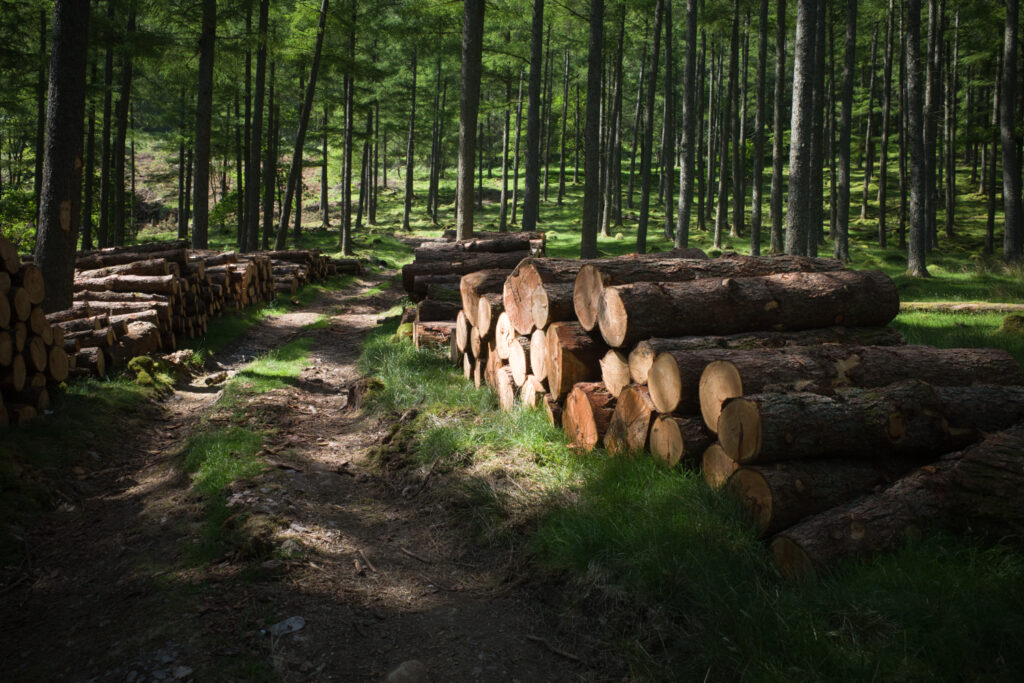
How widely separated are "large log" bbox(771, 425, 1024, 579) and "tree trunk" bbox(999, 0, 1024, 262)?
18.7m

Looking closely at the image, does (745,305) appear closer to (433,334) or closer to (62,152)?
(433,334)

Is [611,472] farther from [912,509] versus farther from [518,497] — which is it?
[912,509]

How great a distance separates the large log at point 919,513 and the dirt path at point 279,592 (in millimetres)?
1341

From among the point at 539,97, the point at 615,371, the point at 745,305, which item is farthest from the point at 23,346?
the point at 539,97

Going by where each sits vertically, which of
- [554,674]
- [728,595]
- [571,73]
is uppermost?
[571,73]

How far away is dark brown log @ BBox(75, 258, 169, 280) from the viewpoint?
11.8 metres

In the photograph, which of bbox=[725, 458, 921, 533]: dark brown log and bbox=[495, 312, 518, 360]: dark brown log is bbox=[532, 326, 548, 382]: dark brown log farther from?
bbox=[725, 458, 921, 533]: dark brown log

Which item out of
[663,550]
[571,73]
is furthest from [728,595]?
[571,73]

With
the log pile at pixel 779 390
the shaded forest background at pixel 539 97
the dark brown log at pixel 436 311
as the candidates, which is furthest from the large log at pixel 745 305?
the shaded forest background at pixel 539 97

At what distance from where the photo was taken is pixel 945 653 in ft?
8.86

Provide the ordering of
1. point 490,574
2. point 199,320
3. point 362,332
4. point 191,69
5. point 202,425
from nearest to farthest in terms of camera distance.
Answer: point 490,574 → point 202,425 → point 199,320 → point 362,332 → point 191,69

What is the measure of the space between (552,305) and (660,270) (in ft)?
3.67

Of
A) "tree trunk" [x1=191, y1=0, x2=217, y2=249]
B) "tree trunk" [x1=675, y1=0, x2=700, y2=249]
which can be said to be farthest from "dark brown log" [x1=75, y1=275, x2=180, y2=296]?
"tree trunk" [x1=675, y1=0, x2=700, y2=249]

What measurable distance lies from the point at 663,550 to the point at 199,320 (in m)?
10.7
